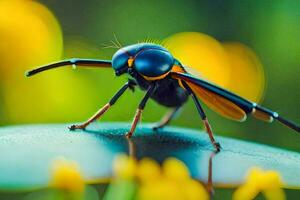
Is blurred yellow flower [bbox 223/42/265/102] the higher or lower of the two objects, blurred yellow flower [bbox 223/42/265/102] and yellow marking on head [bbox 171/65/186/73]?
the lower

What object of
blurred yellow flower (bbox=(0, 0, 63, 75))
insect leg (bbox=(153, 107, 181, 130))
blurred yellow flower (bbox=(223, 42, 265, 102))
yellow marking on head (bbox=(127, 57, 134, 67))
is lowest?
blurred yellow flower (bbox=(223, 42, 265, 102))

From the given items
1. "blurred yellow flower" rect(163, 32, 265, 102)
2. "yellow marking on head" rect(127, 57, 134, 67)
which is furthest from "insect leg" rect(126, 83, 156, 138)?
"blurred yellow flower" rect(163, 32, 265, 102)

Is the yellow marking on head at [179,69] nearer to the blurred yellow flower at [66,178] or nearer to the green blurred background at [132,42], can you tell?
the blurred yellow flower at [66,178]

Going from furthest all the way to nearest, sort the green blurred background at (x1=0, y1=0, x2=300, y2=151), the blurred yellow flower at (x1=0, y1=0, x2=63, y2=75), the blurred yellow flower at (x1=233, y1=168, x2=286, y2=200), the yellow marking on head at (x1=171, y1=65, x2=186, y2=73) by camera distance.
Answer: the blurred yellow flower at (x1=0, y1=0, x2=63, y2=75) < the green blurred background at (x1=0, y1=0, x2=300, y2=151) < the yellow marking on head at (x1=171, y1=65, x2=186, y2=73) < the blurred yellow flower at (x1=233, y1=168, x2=286, y2=200)

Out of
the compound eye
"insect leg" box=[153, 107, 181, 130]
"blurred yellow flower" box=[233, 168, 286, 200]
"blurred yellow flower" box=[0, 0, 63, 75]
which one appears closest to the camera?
"blurred yellow flower" box=[233, 168, 286, 200]

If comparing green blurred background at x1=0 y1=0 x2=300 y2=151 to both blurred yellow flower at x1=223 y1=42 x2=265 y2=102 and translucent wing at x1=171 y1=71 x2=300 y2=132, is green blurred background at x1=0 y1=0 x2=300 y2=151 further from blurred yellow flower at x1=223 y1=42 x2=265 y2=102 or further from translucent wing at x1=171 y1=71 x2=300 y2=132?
translucent wing at x1=171 y1=71 x2=300 y2=132

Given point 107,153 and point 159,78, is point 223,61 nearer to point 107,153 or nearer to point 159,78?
point 159,78

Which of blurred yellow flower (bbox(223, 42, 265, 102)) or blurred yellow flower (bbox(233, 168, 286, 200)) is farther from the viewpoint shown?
blurred yellow flower (bbox(223, 42, 265, 102))

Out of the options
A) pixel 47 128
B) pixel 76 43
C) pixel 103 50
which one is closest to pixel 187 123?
pixel 103 50
